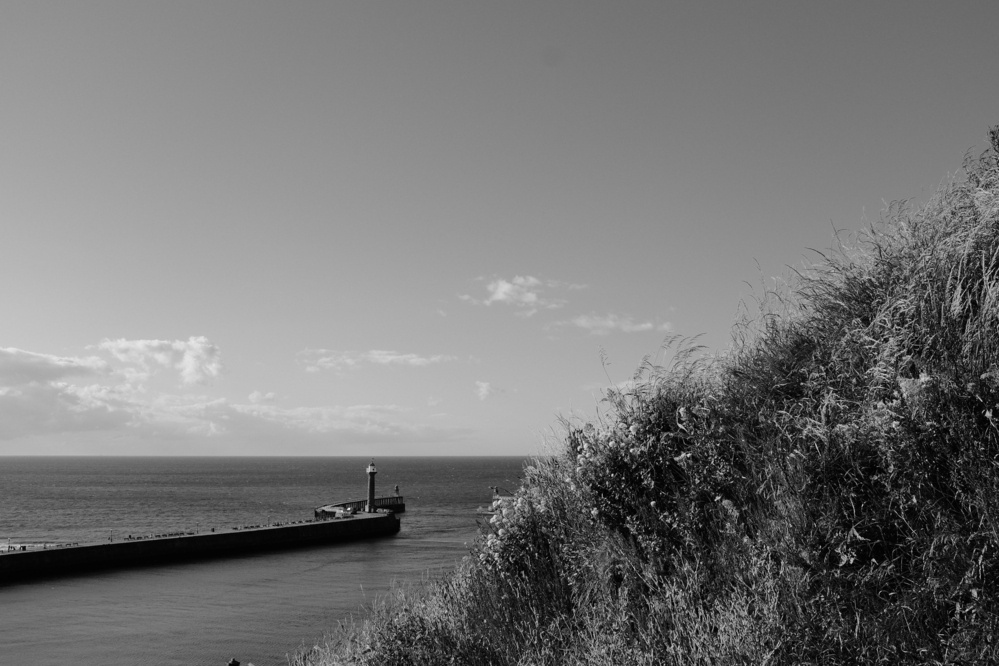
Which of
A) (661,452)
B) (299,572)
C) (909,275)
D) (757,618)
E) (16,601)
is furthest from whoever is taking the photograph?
(299,572)

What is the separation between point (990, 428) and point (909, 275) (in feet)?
5.56

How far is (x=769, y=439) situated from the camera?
235 inches

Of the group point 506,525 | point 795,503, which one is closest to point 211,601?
point 506,525

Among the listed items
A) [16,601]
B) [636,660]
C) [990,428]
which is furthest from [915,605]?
[16,601]

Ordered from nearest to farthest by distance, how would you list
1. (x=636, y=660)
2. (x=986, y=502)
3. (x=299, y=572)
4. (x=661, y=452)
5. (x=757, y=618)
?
(x=986, y=502), (x=757, y=618), (x=636, y=660), (x=661, y=452), (x=299, y=572)

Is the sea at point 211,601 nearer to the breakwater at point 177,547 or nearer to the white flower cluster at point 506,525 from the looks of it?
the white flower cluster at point 506,525

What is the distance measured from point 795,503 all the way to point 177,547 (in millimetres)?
37377

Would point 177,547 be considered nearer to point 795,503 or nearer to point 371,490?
point 371,490

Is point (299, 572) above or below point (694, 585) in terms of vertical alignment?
below

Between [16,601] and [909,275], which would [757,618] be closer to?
[909,275]

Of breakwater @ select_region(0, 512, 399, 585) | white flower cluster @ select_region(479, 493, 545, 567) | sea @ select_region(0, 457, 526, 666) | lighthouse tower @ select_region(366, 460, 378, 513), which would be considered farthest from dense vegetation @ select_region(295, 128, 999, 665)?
lighthouse tower @ select_region(366, 460, 378, 513)

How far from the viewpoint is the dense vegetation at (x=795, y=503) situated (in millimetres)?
4902

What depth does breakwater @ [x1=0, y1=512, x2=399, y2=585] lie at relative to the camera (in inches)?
1224

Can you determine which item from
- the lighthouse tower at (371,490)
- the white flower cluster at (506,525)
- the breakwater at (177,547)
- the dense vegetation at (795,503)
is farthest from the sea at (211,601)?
the lighthouse tower at (371,490)
